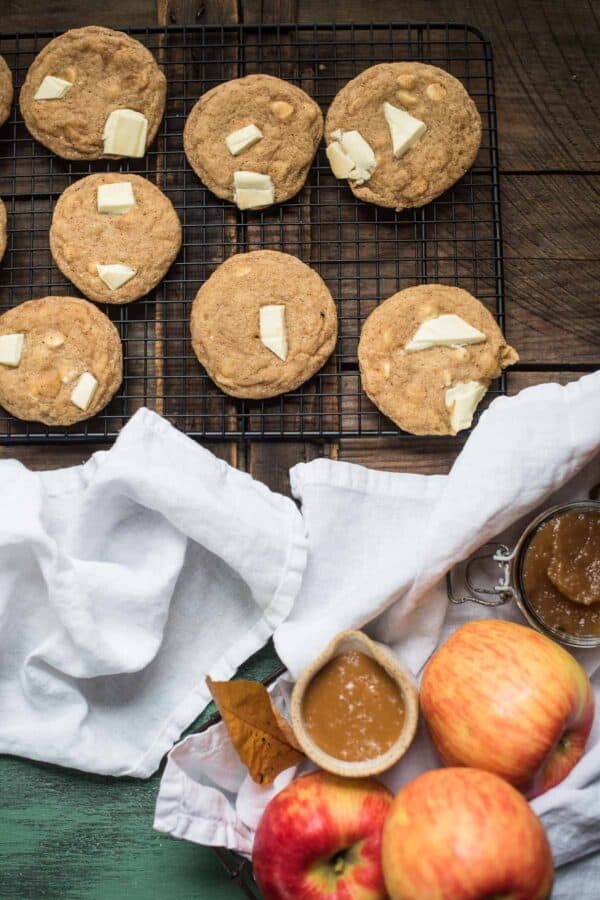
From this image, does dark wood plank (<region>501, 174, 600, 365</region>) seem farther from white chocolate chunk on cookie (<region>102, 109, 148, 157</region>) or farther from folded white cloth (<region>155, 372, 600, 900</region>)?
white chocolate chunk on cookie (<region>102, 109, 148, 157</region>)

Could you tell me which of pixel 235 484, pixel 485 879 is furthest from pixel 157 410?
pixel 485 879

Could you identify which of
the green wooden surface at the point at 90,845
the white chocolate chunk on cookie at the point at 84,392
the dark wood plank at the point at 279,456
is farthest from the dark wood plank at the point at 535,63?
the green wooden surface at the point at 90,845

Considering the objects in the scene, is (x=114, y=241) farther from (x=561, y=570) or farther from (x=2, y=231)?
(x=561, y=570)

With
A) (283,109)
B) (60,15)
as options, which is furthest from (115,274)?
(60,15)

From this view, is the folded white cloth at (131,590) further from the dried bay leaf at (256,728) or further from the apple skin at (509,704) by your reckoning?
the apple skin at (509,704)

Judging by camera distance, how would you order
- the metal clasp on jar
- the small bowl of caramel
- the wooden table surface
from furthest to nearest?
the wooden table surface, the metal clasp on jar, the small bowl of caramel

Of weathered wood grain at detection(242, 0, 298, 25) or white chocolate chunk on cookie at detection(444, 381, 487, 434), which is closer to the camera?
white chocolate chunk on cookie at detection(444, 381, 487, 434)

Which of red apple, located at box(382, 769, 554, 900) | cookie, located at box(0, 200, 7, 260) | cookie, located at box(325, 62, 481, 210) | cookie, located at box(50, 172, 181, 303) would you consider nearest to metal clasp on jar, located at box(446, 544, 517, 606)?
red apple, located at box(382, 769, 554, 900)
